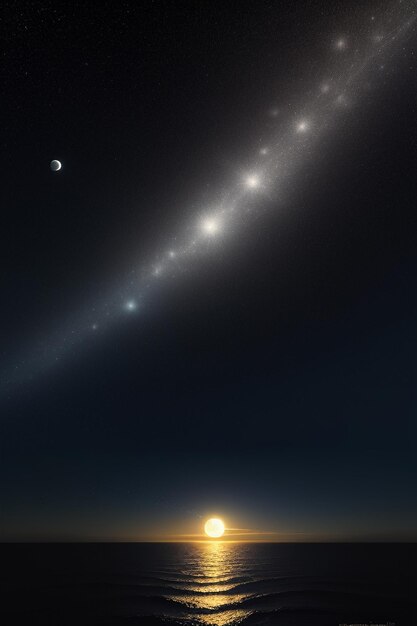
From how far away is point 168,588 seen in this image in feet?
136

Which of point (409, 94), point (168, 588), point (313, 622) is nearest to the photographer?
point (409, 94)

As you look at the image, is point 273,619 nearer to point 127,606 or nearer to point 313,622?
point 313,622

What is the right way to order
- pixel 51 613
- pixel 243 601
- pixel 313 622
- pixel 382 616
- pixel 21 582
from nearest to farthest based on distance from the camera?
pixel 313 622 → pixel 382 616 → pixel 51 613 → pixel 243 601 → pixel 21 582

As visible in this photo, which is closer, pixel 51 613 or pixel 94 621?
pixel 94 621

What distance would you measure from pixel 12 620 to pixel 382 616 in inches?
986

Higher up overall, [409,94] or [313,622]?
[409,94]

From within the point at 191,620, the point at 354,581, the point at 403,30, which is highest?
the point at 403,30

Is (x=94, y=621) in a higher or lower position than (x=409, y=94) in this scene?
lower

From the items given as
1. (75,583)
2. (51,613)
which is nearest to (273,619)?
(51,613)

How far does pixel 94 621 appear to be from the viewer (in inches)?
1008

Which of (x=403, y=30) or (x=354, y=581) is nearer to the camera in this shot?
(x=403, y=30)

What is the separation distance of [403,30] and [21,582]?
6632cm

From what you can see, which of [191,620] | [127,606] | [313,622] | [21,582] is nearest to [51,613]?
[127,606]

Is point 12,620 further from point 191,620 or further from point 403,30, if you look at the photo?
point 403,30
